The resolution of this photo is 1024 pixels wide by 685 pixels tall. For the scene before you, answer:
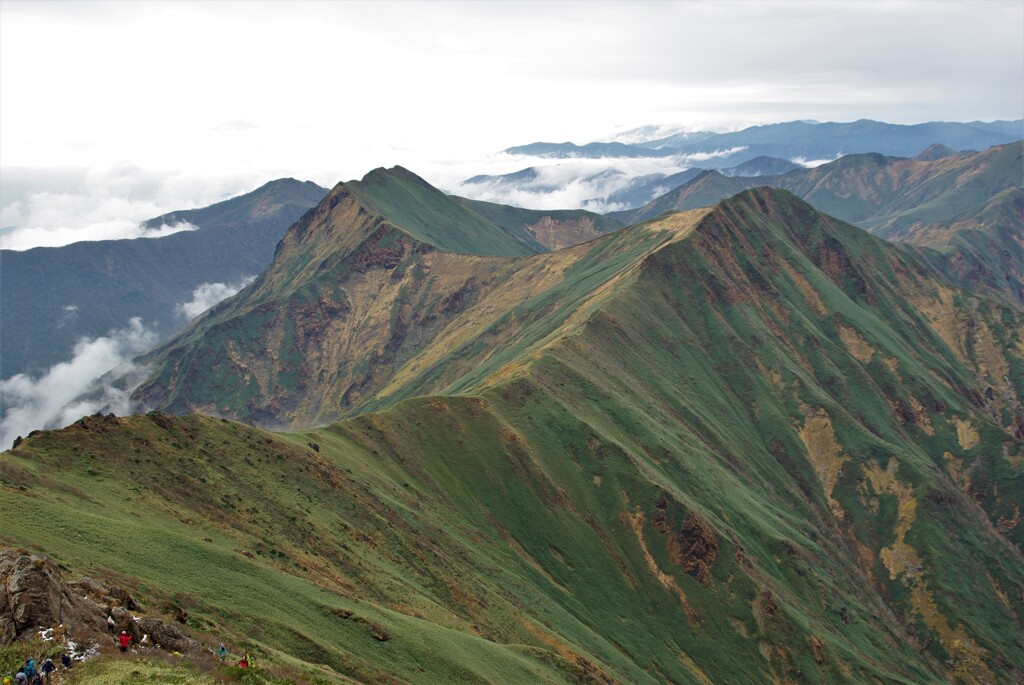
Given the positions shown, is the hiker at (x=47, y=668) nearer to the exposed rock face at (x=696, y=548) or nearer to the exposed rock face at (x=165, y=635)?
the exposed rock face at (x=165, y=635)

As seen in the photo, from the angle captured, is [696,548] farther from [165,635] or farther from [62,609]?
[62,609]

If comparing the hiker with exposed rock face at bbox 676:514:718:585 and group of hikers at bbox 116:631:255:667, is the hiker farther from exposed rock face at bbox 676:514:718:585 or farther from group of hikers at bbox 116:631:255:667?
exposed rock face at bbox 676:514:718:585

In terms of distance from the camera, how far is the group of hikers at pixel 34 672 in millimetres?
37791

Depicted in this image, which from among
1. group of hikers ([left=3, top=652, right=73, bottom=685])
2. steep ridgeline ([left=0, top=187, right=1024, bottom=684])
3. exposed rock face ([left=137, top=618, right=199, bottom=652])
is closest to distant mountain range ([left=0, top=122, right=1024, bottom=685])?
steep ridgeline ([left=0, top=187, right=1024, bottom=684])

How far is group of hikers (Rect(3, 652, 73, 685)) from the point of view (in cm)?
3779

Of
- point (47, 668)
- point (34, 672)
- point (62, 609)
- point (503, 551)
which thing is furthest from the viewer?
point (503, 551)

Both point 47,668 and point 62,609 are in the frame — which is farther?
point 62,609

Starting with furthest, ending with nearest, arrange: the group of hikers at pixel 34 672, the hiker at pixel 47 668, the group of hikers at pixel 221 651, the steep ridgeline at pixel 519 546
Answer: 1. the steep ridgeline at pixel 519 546
2. the group of hikers at pixel 221 651
3. the hiker at pixel 47 668
4. the group of hikers at pixel 34 672

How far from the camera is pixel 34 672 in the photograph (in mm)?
38750

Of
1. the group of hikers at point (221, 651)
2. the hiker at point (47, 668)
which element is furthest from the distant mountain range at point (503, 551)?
the hiker at point (47, 668)

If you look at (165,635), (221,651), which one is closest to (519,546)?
(221,651)

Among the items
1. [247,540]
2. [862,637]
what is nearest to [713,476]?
[862,637]

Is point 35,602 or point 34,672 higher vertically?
point 35,602

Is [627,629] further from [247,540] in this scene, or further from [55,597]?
[55,597]
